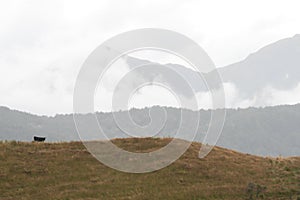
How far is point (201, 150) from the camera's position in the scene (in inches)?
1986

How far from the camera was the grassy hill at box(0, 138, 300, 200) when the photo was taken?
39406 mm

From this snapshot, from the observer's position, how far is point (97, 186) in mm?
40562

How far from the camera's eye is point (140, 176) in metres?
43.1

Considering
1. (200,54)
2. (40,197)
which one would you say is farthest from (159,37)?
(40,197)

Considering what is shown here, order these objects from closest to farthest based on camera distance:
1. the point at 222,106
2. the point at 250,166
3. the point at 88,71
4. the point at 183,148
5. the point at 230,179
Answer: the point at 88,71 < the point at 222,106 < the point at 230,179 < the point at 250,166 < the point at 183,148

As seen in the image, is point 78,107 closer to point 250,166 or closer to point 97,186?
point 97,186

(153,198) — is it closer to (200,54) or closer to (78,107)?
(78,107)

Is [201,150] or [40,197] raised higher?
[201,150]

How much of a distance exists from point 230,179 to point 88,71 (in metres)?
16.6

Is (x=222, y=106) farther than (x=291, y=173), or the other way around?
(x=291, y=173)

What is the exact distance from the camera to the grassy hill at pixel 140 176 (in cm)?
3941

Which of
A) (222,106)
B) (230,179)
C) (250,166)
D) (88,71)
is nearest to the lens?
(88,71)

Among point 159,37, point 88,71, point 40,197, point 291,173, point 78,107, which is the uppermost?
point 159,37

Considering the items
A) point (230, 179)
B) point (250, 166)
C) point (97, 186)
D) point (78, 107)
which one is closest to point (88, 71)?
point (78, 107)
